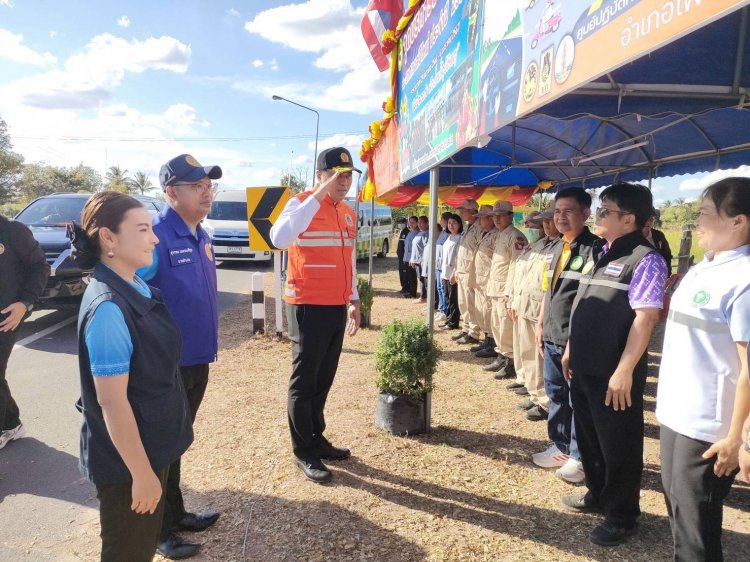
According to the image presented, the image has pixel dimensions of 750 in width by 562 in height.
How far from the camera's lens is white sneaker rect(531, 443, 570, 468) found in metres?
3.48

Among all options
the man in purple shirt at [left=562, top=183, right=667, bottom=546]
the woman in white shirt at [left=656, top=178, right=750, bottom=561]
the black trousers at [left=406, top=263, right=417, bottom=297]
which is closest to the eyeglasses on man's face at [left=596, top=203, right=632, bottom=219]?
the man in purple shirt at [left=562, top=183, right=667, bottom=546]

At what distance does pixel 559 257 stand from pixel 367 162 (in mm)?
5982

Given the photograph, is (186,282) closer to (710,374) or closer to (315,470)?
(315,470)

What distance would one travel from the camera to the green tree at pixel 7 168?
4184cm

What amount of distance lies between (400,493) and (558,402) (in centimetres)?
133

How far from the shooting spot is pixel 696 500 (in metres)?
1.87

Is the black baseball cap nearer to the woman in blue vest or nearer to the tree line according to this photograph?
the woman in blue vest

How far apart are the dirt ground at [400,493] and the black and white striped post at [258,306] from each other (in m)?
2.16

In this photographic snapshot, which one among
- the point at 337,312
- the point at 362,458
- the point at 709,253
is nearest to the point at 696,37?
the point at 709,253

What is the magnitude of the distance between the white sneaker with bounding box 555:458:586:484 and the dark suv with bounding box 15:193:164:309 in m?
5.41

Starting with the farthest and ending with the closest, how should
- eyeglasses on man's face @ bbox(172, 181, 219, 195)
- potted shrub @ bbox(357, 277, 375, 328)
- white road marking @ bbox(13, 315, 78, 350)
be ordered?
potted shrub @ bbox(357, 277, 375, 328) < white road marking @ bbox(13, 315, 78, 350) < eyeglasses on man's face @ bbox(172, 181, 219, 195)

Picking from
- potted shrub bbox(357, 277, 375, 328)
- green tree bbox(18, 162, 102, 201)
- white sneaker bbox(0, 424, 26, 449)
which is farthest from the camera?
green tree bbox(18, 162, 102, 201)

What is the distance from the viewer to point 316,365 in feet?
→ 10.5

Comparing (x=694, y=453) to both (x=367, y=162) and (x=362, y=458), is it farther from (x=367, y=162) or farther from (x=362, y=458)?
(x=367, y=162)
